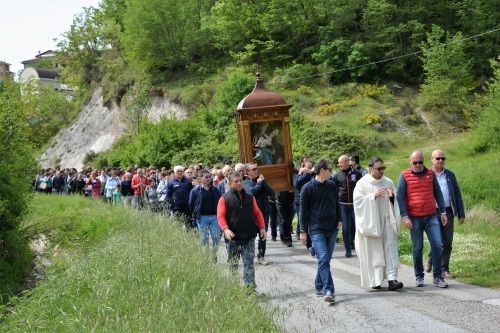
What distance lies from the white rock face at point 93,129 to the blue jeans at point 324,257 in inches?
1599

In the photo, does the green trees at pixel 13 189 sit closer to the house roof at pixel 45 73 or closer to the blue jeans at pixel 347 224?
the blue jeans at pixel 347 224

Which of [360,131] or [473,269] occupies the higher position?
[360,131]

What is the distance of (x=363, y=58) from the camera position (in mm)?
44344

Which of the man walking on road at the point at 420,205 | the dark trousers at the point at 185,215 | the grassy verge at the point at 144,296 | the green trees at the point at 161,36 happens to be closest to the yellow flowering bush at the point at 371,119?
the green trees at the point at 161,36

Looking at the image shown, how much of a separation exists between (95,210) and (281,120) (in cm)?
613

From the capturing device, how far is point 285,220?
15758mm

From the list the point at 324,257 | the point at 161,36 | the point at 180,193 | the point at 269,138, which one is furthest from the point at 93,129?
the point at 324,257

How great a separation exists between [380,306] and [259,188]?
5.12m

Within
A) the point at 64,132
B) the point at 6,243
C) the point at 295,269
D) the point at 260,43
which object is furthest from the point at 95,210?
the point at 64,132

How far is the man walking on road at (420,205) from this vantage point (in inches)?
385

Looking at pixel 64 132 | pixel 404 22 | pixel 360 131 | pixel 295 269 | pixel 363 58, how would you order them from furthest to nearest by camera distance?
pixel 64 132 → pixel 404 22 → pixel 363 58 → pixel 360 131 → pixel 295 269

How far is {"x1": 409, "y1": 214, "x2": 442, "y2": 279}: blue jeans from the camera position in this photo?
9672mm

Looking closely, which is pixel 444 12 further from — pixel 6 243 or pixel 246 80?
pixel 6 243

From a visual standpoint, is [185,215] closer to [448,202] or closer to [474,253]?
[448,202]
